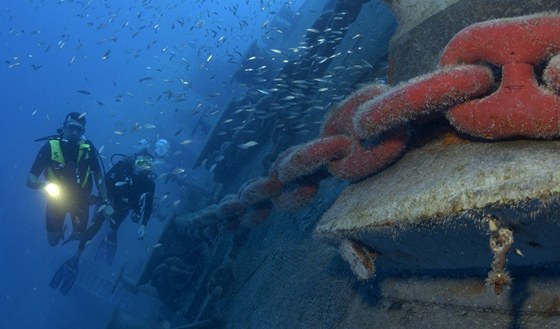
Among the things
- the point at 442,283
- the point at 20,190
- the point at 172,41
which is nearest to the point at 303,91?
the point at 442,283

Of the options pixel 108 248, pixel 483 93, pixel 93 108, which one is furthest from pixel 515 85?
pixel 93 108

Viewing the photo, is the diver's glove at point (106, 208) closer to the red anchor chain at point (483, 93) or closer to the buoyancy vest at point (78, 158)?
the buoyancy vest at point (78, 158)

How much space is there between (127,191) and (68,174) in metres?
1.57

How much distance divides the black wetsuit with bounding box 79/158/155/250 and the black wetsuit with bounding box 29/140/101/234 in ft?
1.72

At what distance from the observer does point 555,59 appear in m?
1.50

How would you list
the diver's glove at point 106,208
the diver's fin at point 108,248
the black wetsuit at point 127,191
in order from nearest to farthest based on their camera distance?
the diver's glove at point 106,208
the black wetsuit at point 127,191
the diver's fin at point 108,248

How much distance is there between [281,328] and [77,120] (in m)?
7.99

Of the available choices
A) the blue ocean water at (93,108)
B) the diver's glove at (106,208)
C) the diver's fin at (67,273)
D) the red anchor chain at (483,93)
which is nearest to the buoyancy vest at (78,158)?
the diver's glove at (106,208)

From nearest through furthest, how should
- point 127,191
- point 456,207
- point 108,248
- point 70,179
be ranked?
point 456,207
point 70,179
point 127,191
point 108,248

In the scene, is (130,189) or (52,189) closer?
(52,189)

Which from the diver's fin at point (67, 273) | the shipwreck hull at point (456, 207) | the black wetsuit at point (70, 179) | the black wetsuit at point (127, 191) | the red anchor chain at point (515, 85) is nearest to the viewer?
the shipwreck hull at point (456, 207)

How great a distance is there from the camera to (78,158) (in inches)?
372

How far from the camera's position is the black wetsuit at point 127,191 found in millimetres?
10469

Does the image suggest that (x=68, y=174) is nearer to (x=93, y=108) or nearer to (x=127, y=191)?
(x=127, y=191)
